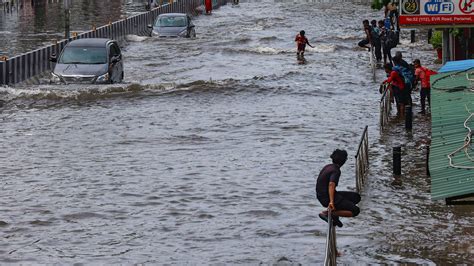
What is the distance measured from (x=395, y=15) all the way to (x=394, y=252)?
34284 mm

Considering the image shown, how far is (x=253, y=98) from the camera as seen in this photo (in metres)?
33.2

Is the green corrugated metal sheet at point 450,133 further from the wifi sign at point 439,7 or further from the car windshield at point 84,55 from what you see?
the car windshield at point 84,55

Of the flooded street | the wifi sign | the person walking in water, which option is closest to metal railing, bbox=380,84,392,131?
the flooded street

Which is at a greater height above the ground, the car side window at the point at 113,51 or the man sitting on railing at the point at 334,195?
the car side window at the point at 113,51

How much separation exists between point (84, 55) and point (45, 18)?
137 ft

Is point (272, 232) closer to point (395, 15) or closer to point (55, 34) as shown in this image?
point (395, 15)

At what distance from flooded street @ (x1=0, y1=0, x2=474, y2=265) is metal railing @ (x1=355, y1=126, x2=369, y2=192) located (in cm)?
22

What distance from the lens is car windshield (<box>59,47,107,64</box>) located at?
33406 millimetres

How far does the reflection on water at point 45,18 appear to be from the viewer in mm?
55719

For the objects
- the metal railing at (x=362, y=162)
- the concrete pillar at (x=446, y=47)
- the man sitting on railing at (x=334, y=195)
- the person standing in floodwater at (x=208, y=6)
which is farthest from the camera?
the person standing in floodwater at (x=208, y=6)

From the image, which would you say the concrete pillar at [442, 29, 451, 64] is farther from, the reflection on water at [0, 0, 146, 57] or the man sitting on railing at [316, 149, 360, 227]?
the reflection on water at [0, 0, 146, 57]

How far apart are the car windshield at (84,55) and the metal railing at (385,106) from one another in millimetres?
9113

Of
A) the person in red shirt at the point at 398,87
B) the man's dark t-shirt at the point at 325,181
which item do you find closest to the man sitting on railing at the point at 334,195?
the man's dark t-shirt at the point at 325,181

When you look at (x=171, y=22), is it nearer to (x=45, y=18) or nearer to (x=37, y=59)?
(x=37, y=59)
